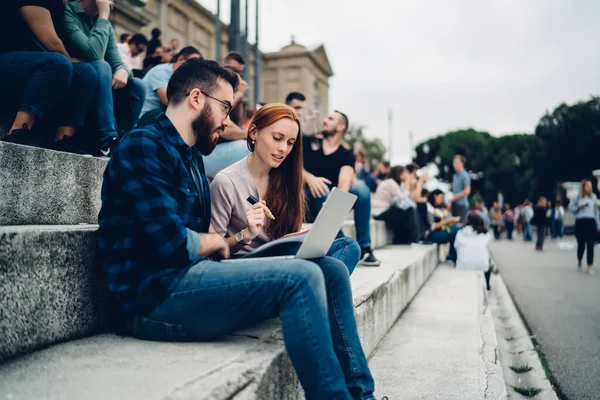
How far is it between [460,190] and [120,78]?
829 centimetres

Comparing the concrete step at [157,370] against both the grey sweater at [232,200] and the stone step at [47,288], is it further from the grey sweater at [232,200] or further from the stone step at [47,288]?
the grey sweater at [232,200]

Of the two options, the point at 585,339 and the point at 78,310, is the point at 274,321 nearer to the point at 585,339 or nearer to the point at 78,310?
the point at 78,310

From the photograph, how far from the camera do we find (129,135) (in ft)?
6.69

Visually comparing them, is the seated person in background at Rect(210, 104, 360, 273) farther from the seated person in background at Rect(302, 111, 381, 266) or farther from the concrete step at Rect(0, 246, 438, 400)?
the seated person in background at Rect(302, 111, 381, 266)

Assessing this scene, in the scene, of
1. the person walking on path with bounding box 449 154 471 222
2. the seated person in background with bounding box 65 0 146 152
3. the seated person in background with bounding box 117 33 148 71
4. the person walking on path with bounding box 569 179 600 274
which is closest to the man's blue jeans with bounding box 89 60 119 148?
the seated person in background with bounding box 65 0 146 152

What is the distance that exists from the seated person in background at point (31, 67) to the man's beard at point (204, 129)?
1.14 meters

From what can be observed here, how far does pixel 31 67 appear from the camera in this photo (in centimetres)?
283

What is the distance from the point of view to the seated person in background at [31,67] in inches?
111

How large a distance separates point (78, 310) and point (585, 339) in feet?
14.2

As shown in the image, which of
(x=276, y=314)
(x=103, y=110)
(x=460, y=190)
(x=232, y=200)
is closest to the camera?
(x=276, y=314)

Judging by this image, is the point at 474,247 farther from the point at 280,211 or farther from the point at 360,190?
the point at 280,211

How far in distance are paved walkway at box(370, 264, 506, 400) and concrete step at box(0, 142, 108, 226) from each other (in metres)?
1.89

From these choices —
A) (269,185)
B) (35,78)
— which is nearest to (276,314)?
(269,185)

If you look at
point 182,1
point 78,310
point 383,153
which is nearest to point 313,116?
point 78,310
